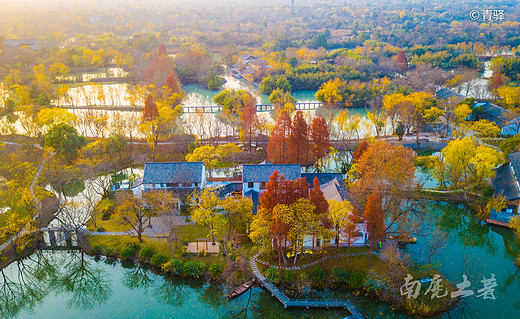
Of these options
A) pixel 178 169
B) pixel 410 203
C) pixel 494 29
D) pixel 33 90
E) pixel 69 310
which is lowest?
pixel 69 310

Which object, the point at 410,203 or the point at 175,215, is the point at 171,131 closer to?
the point at 175,215

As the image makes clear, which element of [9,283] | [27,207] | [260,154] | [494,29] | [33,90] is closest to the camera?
[9,283]

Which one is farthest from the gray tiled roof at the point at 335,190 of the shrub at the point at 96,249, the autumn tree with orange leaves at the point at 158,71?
the autumn tree with orange leaves at the point at 158,71

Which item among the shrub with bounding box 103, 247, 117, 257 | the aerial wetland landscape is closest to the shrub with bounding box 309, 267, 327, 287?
the aerial wetland landscape

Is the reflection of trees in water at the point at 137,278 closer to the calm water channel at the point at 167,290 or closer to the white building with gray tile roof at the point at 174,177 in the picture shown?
the calm water channel at the point at 167,290

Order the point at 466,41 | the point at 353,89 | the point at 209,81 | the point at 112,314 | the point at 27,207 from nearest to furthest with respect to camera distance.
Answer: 1. the point at 112,314
2. the point at 27,207
3. the point at 353,89
4. the point at 209,81
5. the point at 466,41

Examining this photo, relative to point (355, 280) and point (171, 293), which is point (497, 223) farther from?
point (171, 293)

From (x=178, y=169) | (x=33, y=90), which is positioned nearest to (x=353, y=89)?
(x=178, y=169)

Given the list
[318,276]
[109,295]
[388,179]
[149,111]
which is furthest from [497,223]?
[149,111]

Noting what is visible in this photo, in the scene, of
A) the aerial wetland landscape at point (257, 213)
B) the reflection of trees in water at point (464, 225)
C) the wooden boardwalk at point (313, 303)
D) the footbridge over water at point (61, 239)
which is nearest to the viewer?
the wooden boardwalk at point (313, 303)
